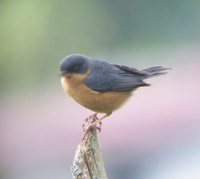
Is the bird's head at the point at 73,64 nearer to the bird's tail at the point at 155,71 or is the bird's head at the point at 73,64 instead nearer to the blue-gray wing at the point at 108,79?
the blue-gray wing at the point at 108,79

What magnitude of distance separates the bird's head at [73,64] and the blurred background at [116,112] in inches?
177

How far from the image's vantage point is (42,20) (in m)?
15.2

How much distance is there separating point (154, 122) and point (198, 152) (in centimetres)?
281

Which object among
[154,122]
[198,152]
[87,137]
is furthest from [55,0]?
[87,137]

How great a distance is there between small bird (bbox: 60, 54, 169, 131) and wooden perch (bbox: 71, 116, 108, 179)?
112 centimetres

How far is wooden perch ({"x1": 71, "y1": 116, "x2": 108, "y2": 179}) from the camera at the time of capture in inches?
159

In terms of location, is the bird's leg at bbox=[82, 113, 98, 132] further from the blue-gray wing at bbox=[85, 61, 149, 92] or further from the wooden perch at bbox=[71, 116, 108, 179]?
the wooden perch at bbox=[71, 116, 108, 179]

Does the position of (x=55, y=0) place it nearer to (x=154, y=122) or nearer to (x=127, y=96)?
(x=154, y=122)

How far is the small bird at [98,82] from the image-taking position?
5488 mm

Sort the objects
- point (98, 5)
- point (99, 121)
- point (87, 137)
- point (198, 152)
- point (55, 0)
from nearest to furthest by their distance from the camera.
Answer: point (87, 137) < point (99, 121) < point (198, 152) < point (55, 0) < point (98, 5)

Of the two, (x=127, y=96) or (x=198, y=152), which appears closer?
(x=127, y=96)

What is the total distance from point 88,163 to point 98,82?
156 cm

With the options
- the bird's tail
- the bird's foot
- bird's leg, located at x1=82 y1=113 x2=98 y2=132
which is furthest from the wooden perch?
the bird's tail

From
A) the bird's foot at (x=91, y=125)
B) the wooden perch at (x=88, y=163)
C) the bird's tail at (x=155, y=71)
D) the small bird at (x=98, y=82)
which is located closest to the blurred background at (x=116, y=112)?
the bird's tail at (x=155, y=71)
